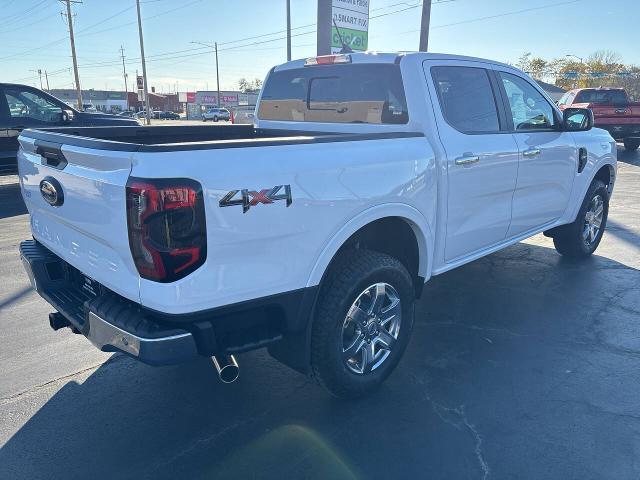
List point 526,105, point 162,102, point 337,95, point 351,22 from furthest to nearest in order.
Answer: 1. point 162,102
2. point 351,22
3. point 526,105
4. point 337,95

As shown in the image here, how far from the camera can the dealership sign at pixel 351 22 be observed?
1235cm

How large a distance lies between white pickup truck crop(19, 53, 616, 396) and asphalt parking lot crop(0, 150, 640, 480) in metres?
0.34

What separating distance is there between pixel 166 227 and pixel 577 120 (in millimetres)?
4472

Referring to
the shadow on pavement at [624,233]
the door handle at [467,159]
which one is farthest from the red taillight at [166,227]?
the shadow on pavement at [624,233]

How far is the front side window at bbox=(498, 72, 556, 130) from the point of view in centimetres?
426

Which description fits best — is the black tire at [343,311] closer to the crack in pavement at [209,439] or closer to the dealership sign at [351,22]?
the crack in pavement at [209,439]

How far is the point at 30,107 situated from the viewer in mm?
9547

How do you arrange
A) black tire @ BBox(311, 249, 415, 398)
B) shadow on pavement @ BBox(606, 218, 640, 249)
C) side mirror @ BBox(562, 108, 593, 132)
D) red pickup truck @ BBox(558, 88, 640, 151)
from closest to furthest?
1. black tire @ BBox(311, 249, 415, 398)
2. side mirror @ BBox(562, 108, 593, 132)
3. shadow on pavement @ BBox(606, 218, 640, 249)
4. red pickup truck @ BBox(558, 88, 640, 151)

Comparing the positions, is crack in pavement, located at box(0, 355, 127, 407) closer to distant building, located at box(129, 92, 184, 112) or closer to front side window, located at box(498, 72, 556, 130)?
front side window, located at box(498, 72, 556, 130)

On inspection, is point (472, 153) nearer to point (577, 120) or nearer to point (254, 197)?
point (254, 197)

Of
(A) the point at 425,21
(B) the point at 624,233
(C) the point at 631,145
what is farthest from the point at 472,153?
(C) the point at 631,145

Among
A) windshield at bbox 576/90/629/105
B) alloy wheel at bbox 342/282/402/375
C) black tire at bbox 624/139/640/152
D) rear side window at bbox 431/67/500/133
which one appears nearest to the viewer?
alloy wheel at bbox 342/282/402/375

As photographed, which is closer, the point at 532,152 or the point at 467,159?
the point at 467,159

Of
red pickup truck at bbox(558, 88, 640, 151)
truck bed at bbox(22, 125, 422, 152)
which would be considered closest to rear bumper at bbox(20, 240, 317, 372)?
truck bed at bbox(22, 125, 422, 152)
